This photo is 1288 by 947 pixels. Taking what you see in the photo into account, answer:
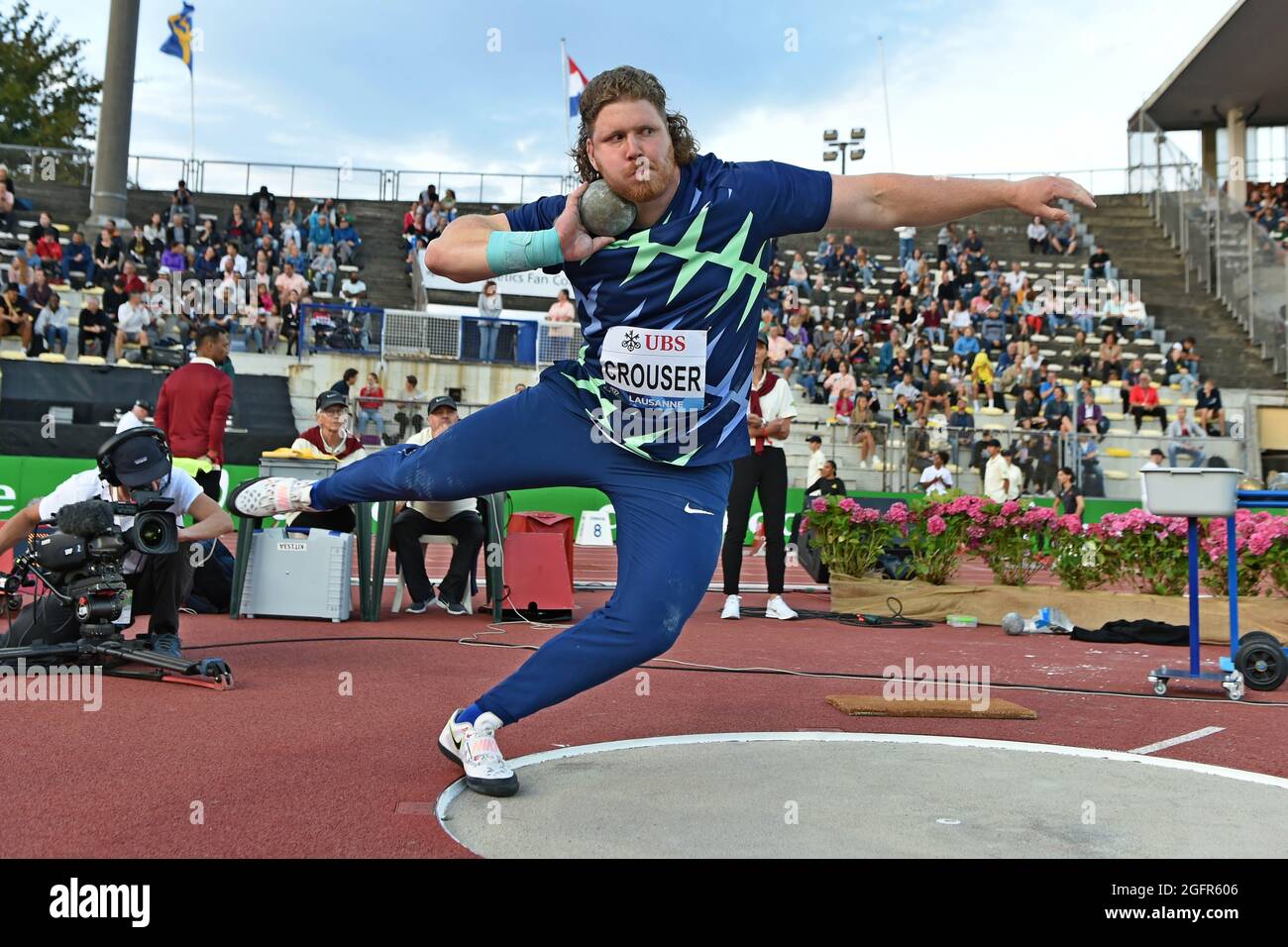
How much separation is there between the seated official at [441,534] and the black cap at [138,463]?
4019mm

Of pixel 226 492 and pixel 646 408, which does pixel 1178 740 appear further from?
pixel 226 492

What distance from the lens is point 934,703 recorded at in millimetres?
5574

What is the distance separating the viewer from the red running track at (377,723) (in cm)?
338

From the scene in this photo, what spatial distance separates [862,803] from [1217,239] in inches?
1124

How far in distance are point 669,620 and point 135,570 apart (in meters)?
→ 3.49

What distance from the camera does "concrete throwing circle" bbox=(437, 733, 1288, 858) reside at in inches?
128

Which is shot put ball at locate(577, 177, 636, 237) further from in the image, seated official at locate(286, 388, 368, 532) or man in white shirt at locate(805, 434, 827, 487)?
man in white shirt at locate(805, 434, 827, 487)

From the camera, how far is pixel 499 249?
342cm

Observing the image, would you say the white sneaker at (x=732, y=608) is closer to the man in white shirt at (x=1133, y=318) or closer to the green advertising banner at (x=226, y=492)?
the green advertising banner at (x=226, y=492)

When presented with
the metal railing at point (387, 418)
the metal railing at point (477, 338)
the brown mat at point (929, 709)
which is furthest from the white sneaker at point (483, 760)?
the metal railing at point (477, 338)

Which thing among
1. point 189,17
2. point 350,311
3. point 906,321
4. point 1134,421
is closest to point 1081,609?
point 1134,421

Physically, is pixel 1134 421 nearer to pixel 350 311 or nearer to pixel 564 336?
pixel 564 336

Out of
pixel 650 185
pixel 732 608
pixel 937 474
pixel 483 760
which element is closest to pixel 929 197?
pixel 650 185

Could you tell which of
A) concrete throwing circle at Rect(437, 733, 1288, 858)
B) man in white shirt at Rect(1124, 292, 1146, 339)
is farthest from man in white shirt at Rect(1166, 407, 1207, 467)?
concrete throwing circle at Rect(437, 733, 1288, 858)
